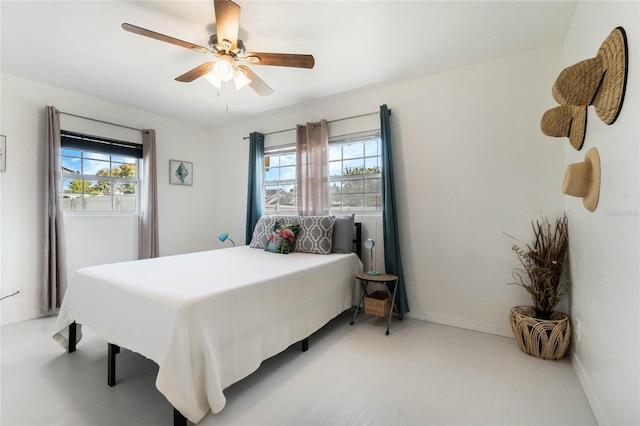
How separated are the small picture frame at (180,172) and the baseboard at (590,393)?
4731 mm

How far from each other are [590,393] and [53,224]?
4.63 meters

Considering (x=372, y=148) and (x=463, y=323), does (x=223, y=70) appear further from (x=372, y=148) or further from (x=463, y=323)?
(x=463, y=323)

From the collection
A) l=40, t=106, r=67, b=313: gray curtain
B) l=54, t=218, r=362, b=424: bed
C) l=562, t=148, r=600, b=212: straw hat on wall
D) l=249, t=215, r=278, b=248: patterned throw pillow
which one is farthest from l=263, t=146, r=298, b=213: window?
l=562, t=148, r=600, b=212: straw hat on wall

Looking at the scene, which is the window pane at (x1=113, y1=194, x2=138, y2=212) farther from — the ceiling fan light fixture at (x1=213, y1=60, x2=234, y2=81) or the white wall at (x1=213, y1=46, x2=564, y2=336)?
the white wall at (x1=213, y1=46, x2=564, y2=336)

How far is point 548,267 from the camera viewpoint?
2123 millimetres

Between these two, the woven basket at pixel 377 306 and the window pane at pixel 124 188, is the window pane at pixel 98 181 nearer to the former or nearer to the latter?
the window pane at pixel 124 188

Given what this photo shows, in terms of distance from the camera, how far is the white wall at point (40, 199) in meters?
2.83

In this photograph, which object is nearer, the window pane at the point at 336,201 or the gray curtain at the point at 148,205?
the window pane at the point at 336,201

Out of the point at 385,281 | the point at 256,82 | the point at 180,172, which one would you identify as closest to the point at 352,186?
the point at 385,281

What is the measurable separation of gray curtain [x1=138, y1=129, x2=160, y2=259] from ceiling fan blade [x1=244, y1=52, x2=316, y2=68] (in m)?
2.49

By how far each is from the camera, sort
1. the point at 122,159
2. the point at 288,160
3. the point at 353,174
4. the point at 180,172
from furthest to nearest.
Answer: the point at 180,172, the point at 288,160, the point at 122,159, the point at 353,174

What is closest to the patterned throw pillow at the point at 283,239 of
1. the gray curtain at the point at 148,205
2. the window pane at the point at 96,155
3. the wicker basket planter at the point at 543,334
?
the gray curtain at the point at 148,205

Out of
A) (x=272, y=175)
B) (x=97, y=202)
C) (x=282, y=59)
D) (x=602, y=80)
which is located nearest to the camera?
(x=602, y=80)

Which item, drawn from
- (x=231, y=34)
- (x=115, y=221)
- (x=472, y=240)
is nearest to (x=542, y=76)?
(x=472, y=240)
